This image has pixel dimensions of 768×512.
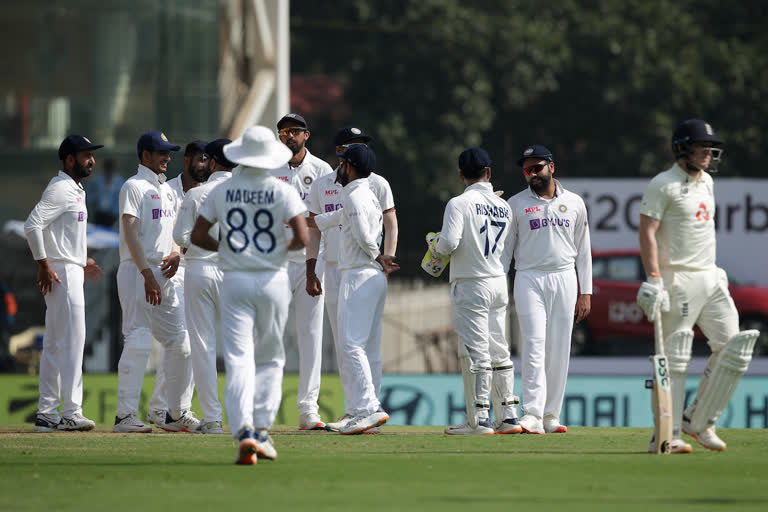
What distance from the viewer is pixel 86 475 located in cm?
860

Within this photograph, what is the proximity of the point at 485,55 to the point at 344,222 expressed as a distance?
88.5 feet

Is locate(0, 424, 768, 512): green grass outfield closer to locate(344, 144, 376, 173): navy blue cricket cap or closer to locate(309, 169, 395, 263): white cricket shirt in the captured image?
locate(309, 169, 395, 263): white cricket shirt

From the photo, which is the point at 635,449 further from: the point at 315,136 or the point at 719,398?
the point at 315,136

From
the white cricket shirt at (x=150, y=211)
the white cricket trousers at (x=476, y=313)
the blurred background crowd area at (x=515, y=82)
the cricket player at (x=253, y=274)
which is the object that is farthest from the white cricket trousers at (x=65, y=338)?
the blurred background crowd area at (x=515, y=82)

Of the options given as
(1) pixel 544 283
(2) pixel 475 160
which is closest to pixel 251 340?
(2) pixel 475 160

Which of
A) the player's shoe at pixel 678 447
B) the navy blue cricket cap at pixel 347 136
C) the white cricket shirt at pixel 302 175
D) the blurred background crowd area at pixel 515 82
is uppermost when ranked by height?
the blurred background crowd area at pixel 515 82

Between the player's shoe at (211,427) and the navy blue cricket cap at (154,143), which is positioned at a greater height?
the navy blue cricket cap at (154,143)

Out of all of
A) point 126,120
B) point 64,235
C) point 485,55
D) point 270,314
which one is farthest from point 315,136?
point 270,314

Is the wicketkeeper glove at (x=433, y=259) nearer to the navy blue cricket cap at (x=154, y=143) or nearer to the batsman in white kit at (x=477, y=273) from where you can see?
the batsman in white kit at (x=477, y=273)

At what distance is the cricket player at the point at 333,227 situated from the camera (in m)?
11.1

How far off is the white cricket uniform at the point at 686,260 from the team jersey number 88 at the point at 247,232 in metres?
2.64

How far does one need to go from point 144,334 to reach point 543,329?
3.31 meters

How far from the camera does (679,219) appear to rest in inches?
372

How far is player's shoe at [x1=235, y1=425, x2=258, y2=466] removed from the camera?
8766 millimetres
